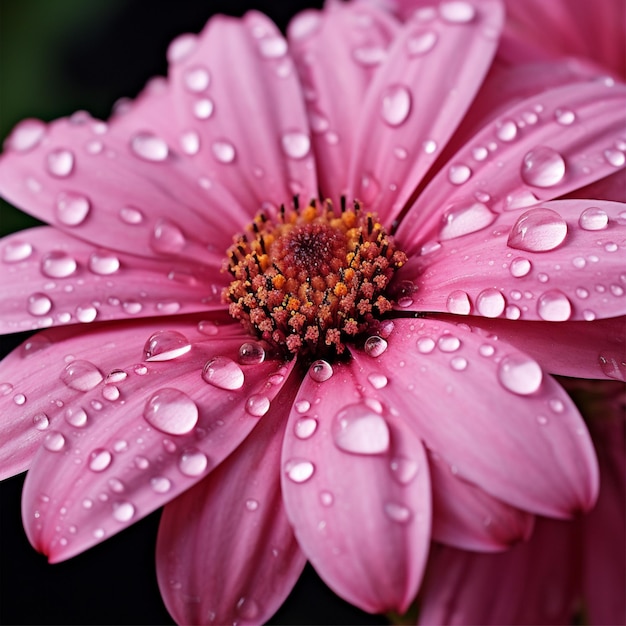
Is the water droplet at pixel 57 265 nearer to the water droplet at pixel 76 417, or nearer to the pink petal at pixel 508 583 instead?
the water droplet at pixel 76 417

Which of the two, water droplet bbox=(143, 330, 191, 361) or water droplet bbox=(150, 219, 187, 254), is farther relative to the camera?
water droplet bbox=(150, 219, 187, 254)

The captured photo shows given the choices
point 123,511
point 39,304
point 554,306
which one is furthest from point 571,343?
point 39,304

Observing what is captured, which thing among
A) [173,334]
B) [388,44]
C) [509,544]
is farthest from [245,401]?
[388,44]

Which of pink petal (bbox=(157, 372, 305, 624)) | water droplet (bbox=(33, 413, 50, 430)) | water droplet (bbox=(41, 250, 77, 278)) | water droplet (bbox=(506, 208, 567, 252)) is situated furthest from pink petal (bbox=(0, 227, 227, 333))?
water droplet (bbox=(506, 208, 567, 252))

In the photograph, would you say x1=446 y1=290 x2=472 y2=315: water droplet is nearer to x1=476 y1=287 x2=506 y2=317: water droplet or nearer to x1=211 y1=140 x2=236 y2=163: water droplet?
x1=476 y1=287 x2=506 y2=317: water droplet

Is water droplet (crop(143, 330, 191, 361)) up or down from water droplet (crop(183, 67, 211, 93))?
down

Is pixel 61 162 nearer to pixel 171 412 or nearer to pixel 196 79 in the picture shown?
pixel 196 79
